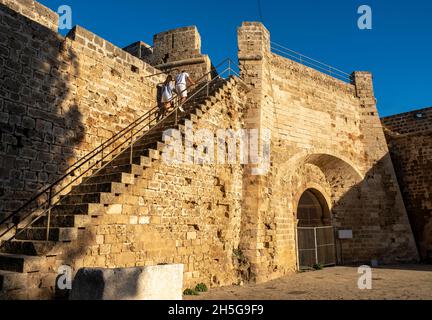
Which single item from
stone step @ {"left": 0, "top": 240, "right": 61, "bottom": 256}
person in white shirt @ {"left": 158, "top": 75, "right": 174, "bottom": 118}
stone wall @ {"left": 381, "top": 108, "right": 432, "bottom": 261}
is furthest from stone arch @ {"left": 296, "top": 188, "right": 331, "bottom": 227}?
stone step @ {"left": 0, "top": 240, "right": 61, "bottom": 256}

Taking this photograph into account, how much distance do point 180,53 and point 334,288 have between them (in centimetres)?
983

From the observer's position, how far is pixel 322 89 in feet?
46.5

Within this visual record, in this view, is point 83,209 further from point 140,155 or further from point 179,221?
point 179,221

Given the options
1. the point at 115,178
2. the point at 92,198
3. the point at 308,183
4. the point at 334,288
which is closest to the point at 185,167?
the point at 115,178

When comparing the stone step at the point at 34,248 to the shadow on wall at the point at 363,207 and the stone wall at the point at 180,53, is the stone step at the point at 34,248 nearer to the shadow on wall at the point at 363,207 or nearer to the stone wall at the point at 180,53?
the stone wall at the point at 180,53

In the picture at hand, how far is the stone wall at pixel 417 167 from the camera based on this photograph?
14.2 m

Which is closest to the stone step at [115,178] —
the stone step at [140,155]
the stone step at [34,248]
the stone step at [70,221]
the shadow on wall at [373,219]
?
the stone step at [140,155]

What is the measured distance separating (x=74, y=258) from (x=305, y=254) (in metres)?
8.90

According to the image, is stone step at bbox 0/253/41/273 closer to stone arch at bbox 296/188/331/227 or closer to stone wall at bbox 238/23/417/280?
stone wall at bbox 238/23/417/280

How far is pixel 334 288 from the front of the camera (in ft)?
27.9

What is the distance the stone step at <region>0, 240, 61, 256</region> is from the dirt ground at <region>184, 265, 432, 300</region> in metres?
3.13

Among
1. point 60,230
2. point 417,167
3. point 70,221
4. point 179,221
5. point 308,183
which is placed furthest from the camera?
point 417,167

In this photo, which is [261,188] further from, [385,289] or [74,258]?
[74,258]

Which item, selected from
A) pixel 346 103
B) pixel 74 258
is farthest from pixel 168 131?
pixel 346 103
